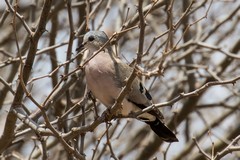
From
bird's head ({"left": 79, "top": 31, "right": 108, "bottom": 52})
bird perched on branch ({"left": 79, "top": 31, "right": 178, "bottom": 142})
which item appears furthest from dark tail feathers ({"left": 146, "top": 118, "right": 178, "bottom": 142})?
bird's head ({"left": 79, "top": 31, "right": 108, "bottom": 52})

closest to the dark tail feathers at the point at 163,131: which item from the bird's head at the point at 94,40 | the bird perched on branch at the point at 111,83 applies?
the bird perched on branch at the point at 111,83

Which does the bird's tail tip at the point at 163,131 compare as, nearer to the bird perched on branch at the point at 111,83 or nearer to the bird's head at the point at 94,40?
the bird perched on branch at the point at 111,83

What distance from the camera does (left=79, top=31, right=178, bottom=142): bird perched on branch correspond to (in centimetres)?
426

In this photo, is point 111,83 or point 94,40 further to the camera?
point 94,40

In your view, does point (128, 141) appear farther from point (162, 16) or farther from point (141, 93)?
point (141, 93)

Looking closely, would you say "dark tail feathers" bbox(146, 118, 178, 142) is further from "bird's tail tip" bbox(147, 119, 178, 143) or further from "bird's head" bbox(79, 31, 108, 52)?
"bird's head" bbox(79, 31, 108, 52)

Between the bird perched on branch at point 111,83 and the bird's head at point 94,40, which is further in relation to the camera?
the bird's head at point 94,40

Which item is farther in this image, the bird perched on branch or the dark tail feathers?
the dark tail feathers

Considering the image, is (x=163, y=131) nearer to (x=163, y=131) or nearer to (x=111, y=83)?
(x=163, y=131)

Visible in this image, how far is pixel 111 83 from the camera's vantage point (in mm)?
4277

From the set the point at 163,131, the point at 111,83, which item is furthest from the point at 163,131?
the point at 111,83

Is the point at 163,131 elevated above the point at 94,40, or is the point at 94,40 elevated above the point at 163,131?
the point at 94,40

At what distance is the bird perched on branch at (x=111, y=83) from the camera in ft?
14.0

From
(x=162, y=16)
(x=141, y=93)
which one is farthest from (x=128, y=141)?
(x=141, y=93)
